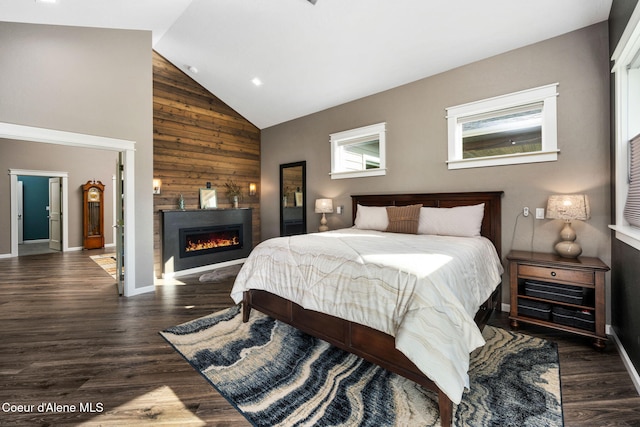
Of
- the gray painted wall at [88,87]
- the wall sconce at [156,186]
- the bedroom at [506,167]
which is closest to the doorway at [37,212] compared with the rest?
the wall sconce at [156,186]

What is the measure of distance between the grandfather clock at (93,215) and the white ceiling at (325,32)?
4.88 metres

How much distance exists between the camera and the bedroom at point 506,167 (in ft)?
8.51

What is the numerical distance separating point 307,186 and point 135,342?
3.52 m

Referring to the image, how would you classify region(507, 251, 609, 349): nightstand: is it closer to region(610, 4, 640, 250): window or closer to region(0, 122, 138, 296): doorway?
region(610, 4, 640, 250): window

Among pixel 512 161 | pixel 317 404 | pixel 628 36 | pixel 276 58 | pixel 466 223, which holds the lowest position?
pixel 317 404

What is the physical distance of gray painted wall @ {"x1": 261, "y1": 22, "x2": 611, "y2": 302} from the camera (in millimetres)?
2590

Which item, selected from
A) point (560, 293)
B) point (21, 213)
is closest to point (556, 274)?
point (560, 293)

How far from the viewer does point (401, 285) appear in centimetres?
161

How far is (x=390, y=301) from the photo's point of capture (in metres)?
1.64

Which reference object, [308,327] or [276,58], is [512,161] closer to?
[308,327]

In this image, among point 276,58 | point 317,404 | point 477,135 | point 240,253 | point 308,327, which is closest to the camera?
point 317,404

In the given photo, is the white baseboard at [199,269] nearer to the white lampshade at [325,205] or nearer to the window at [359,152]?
the white lampshade at [325,205]

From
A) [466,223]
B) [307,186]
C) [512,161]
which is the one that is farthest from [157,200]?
[512,161]

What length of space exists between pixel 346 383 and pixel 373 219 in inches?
85.7
